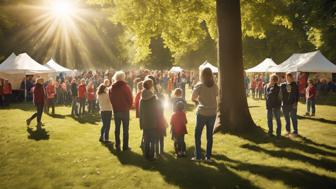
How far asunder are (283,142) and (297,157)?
187cm

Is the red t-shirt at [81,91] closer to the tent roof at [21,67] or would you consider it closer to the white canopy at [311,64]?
the tent roof at [21,67]

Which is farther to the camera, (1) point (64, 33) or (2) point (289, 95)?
(1) point (64, 33)

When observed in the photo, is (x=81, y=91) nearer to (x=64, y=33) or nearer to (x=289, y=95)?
(x=289, y=95)

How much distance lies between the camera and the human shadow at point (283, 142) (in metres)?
9.87

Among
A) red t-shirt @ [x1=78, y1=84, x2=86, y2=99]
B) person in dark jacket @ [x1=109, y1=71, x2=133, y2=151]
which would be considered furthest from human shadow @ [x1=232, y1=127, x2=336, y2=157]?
red t-shirt @ [x1=78, y1=84, x2=86, y2=99]

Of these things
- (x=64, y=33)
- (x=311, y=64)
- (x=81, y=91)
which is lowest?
(x=81, y=91)

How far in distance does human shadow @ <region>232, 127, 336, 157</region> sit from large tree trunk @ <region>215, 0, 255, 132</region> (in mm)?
327

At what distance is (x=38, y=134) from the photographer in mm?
13125

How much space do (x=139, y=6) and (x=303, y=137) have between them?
7614 millimetres

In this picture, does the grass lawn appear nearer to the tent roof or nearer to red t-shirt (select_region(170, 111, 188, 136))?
red t-shirt (select_region(170, 111, 188, 136))

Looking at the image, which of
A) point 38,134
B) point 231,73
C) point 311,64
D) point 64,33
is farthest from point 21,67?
point 64,33

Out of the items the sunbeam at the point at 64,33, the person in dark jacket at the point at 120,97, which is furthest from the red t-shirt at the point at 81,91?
→ the sunbeam at the point at 64,33

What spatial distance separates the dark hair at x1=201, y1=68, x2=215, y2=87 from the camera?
836cm

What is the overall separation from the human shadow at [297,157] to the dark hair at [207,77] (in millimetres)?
2876
